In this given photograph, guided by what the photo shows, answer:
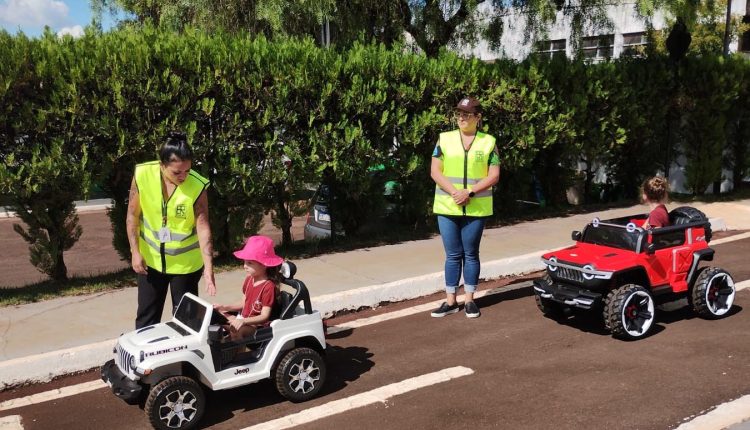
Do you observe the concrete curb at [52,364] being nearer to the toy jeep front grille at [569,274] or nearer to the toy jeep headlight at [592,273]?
the toy jeep front grille at [569,274]

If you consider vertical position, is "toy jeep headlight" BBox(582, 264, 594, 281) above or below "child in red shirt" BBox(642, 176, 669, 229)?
below

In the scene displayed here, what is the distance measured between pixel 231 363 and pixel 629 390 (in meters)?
2.72

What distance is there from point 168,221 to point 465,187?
2.73m

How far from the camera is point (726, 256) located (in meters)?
8.52

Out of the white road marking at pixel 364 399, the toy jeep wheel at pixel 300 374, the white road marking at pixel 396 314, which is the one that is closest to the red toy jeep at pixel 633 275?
the white road marking at pixel 396 314

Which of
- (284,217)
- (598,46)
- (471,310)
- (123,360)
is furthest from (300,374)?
(598,46)

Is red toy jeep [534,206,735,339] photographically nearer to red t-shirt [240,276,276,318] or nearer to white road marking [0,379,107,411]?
red t-shirt [240,276,276,318]

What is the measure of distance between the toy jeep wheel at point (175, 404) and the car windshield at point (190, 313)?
1.25 ft

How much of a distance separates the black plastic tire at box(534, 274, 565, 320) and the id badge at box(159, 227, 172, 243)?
10.8 ft

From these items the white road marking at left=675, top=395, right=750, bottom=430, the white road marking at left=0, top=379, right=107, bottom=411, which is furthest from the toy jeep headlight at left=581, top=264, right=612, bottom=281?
the white road marking at left=0, top=379, right=107, bottom=411

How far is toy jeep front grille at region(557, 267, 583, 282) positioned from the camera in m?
5.63

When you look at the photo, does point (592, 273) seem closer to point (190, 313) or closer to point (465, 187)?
point (465, 187)

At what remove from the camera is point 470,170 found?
6121 mm

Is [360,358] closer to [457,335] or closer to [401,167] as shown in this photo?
[457,335]
